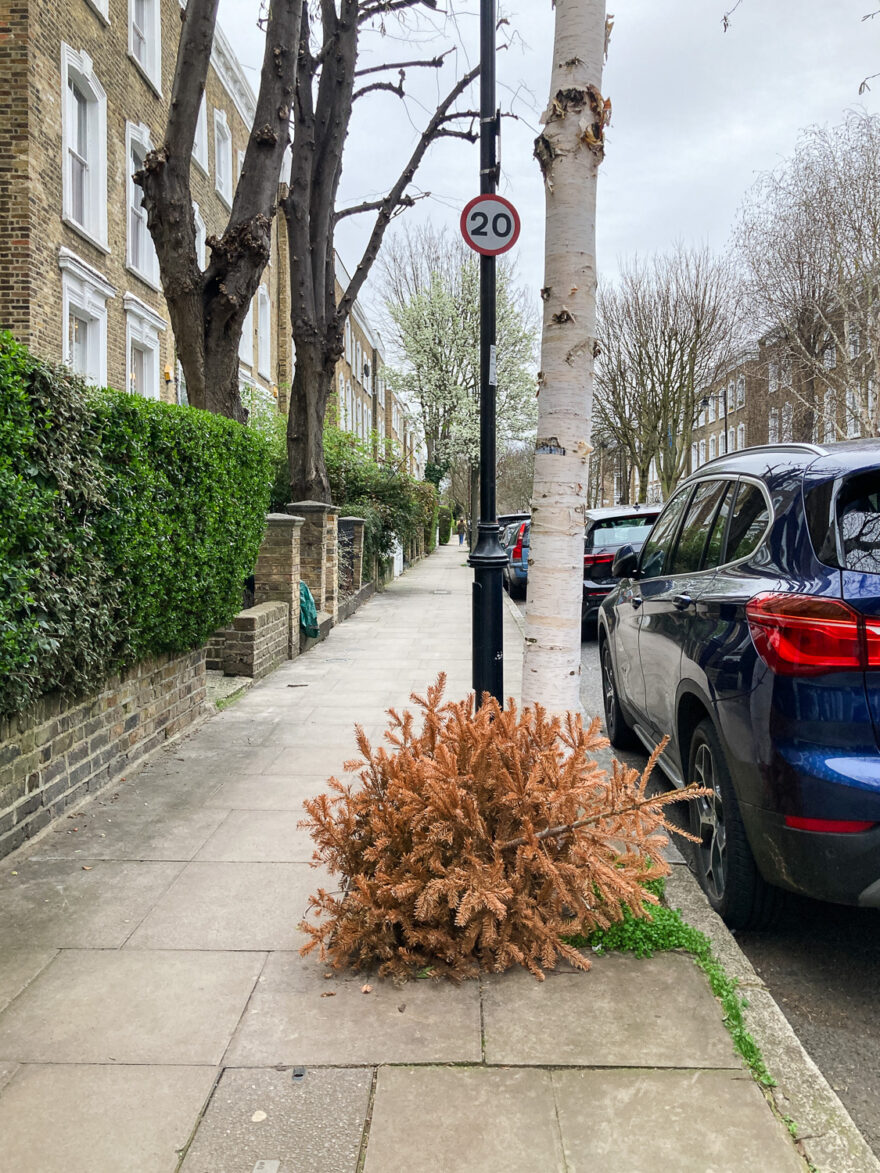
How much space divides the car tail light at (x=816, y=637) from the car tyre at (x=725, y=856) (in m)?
0.56

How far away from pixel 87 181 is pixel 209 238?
Answer: 369 inches

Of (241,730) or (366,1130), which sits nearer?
(366,1130)

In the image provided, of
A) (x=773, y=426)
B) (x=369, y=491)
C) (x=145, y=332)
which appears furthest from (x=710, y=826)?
(x=773, y=426)

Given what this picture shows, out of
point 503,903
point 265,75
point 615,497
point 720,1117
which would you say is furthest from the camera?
point 615,497

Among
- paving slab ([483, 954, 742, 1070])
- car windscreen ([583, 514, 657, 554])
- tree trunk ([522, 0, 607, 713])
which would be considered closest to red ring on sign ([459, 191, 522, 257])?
tree trunk ([522, 0, 607, 713])

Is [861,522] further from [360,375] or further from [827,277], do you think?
[360,375]

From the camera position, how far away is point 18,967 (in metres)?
3.24

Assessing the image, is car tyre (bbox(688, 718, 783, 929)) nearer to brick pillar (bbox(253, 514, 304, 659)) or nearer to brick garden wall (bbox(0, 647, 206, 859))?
brick garden wall (bbox(0, 647, 206, 859))

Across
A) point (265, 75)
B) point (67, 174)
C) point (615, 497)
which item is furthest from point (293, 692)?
point (615, 497)

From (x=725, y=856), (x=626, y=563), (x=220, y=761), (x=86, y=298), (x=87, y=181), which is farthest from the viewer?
(x=87, y=181)

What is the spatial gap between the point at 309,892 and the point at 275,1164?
5.62ft

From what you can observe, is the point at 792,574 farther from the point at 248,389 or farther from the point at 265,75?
the point at 248,389

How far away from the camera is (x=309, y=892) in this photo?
3.94 metres

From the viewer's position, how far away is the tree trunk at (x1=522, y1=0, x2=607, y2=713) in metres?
4.13
